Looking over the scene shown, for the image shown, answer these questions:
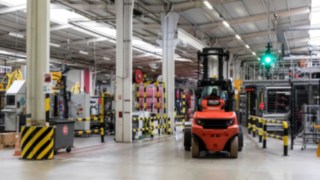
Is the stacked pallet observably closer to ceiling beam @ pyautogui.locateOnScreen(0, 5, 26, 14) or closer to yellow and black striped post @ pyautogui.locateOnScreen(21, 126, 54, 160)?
yellow and black striped post @ pyautogui.locateOnScreen(21, 126, 54, 160)

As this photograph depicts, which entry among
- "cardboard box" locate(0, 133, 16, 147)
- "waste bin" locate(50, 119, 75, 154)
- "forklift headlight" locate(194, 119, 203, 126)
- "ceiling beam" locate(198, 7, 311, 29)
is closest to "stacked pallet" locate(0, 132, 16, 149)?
"cardboard box" locate(0, 133, 16, 147)

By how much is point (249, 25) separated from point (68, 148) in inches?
654

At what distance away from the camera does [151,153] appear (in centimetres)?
1295

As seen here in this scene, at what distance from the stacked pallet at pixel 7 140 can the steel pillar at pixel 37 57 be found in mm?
3885

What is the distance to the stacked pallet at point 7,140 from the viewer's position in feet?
48.2

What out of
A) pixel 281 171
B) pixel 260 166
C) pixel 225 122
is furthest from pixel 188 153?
pixel 281 171

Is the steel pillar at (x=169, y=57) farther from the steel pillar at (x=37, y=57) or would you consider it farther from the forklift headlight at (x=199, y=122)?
the steel pillar at (x=37, y=57)

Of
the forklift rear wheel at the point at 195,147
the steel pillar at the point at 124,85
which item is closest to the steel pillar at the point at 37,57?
the forklift rear wheel at the point at 195,147

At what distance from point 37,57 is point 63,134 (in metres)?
2.74

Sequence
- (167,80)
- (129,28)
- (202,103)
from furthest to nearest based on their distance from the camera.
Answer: (167,80) < (129,28) < (202,103)

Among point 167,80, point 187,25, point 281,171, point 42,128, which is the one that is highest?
point 187,25

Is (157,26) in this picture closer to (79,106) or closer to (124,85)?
(79,106)

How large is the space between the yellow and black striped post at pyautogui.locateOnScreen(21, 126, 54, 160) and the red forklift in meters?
4.22

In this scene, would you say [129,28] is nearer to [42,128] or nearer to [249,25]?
[42,128]
